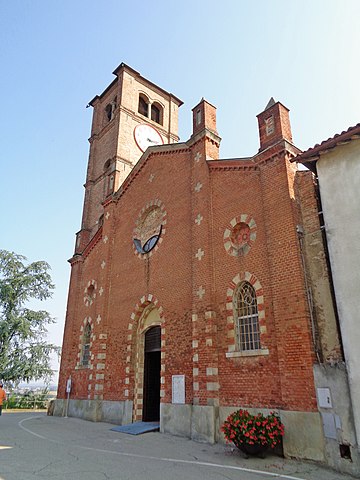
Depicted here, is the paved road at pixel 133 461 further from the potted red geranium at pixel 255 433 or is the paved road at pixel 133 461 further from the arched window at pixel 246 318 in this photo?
the arched window at pixel 246 318

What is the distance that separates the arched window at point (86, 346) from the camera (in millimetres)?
18484

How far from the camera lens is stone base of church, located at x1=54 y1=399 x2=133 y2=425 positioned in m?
14.5

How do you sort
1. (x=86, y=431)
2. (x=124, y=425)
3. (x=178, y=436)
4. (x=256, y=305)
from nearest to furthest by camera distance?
(x=256, y=305), (x=178, y=436), (x=86, y=431), (x=124, y=425)

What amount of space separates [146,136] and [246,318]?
18452 millimetres

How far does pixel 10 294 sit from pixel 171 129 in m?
18.0

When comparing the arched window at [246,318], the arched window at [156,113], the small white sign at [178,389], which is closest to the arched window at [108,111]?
the arched window at [156,113]

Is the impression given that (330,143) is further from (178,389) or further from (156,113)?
(156,113)

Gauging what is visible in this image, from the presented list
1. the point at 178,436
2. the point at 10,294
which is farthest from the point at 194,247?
the point at 10,294

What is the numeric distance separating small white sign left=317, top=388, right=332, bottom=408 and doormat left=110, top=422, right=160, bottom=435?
673 cm

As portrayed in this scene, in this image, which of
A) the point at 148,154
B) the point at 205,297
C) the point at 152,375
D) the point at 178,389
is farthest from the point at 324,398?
the point at 148,154

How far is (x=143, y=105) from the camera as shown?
1107 inches

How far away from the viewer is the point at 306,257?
980 cm

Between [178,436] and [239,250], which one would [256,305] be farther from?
[178,436]

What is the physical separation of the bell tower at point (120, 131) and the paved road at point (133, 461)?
12842mm
